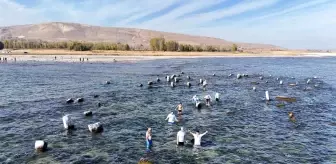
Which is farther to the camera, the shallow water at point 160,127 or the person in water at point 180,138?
the person in water at point 180,138

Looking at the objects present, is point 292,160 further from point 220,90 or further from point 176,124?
point 220,90

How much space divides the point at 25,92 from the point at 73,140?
97.1 ft

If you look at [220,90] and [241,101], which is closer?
[241,101]

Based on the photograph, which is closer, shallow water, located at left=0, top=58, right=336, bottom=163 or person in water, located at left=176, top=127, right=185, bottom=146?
shallow water, located at left=0, top=58, right=336, bottom=163

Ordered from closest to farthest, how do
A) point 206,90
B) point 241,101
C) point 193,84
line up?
point 241,101 → point 206,90 → point 193,84

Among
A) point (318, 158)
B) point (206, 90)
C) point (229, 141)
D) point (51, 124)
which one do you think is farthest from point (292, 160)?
point (206, 90)

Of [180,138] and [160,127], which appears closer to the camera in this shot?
[180,138]

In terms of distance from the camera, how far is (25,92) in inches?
2084

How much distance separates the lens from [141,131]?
3152cm

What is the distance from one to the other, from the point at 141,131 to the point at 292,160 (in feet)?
47.2

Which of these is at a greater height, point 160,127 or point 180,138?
point 180,138

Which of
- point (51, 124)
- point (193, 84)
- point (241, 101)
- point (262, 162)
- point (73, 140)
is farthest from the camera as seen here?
point (193, 84)

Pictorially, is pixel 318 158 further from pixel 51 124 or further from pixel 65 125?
pixel 51 124

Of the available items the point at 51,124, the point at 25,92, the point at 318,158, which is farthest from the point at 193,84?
the point at 318,158
